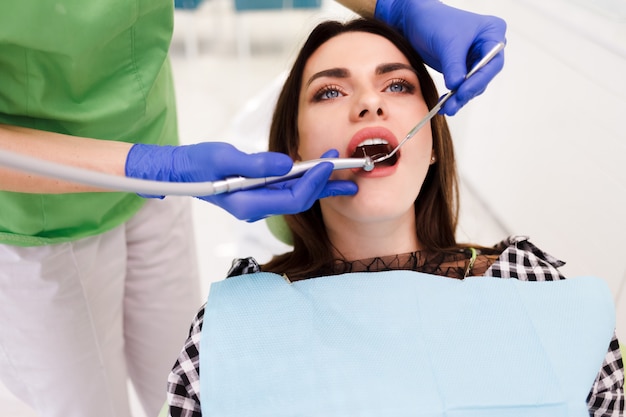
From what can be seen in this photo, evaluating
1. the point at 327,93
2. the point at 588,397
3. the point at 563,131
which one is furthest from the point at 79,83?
the point at 563,131

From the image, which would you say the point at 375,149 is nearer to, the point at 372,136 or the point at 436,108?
the point at 372,136

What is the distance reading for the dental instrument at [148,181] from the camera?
1.90ft

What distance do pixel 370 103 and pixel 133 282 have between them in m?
0.70

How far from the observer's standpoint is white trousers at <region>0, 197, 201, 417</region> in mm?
1060

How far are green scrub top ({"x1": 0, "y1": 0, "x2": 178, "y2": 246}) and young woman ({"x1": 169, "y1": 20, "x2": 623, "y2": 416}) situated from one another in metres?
0.30

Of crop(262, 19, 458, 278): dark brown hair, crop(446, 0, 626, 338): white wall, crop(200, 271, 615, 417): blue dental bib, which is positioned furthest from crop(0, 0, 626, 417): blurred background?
crop(200, 271, 615, 417): blue dental bib

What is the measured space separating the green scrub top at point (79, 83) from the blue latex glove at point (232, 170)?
18cm

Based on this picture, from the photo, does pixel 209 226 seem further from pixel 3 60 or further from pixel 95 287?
pixel 3 60

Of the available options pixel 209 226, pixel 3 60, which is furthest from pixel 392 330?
pixel 209 226

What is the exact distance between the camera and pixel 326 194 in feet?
3.15

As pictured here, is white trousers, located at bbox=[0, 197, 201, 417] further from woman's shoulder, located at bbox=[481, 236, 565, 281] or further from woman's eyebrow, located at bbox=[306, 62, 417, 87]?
woman's shoulder, located at bbox=[481, 236, 565, 281]

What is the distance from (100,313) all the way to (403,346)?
670mm

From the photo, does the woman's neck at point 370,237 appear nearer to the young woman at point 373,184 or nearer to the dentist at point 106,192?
the young woman at point 373,184

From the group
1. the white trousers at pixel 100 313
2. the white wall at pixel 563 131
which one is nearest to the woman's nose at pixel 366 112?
the white trousers at pixel 100 313
